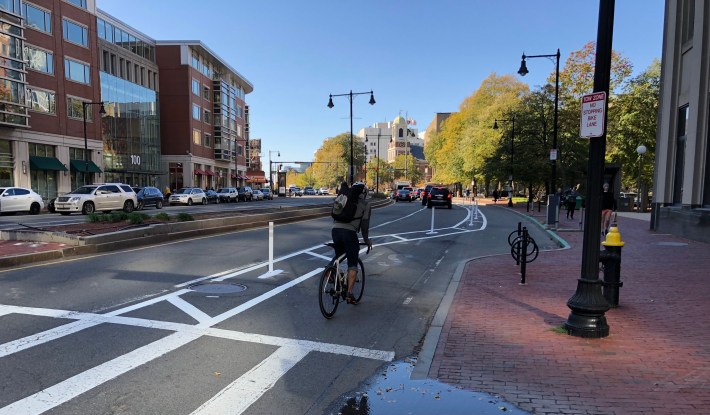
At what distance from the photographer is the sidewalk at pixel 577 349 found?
374cm

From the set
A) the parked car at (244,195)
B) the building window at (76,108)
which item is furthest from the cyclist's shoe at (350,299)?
the parked car at (244,195)

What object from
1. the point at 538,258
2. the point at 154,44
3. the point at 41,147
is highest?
the point at 154,44

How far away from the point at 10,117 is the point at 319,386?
125ft

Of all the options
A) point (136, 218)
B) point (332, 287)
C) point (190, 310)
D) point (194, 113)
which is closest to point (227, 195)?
point (194, 113)

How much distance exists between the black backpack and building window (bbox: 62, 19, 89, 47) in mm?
42308

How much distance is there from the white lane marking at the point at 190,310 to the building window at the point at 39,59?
36176 mm

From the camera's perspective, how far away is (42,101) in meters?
36.1

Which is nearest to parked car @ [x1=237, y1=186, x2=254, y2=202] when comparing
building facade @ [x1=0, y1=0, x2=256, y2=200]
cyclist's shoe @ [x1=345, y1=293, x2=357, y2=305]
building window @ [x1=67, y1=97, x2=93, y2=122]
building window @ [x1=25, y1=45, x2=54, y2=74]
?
building facade @ [x1=0, y1=0, x2=256, y2=200]

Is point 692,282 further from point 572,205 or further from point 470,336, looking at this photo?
point 572,205

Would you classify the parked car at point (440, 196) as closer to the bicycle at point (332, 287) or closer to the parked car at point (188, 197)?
the parked car at point (188, 197)

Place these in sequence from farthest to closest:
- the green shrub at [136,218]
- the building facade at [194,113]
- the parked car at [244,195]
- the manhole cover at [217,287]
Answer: the building facade at [194,113] < the parked car at [244,195] < the green shrub at [136,218] < the manhole cover at [217,287]

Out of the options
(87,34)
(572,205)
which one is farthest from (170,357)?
(87,34)

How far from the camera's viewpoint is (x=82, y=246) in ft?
36.4

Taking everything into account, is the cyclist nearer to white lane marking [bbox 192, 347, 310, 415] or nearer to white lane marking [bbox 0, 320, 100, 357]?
white lane marking [bbox 192, 347, 310, 415]
